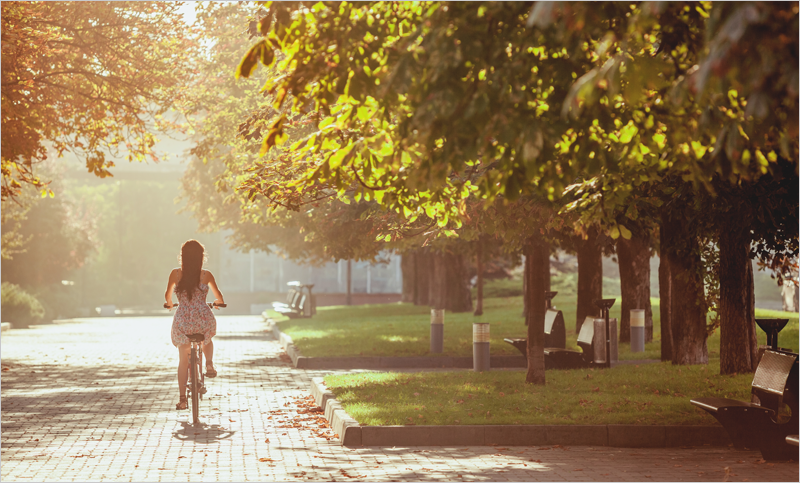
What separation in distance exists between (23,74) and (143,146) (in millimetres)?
3626

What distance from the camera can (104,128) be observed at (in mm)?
18266

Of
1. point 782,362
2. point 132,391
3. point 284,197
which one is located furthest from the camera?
point 132,391

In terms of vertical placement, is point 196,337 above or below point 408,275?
below

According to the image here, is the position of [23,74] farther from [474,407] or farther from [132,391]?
[474,407]

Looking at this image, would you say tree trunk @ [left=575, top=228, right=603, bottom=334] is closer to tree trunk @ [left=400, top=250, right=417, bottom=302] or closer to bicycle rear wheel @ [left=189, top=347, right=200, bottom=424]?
bicycle rear wheel @ [left=189, top=347, right=200, bottom=424]

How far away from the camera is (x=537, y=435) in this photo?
9.28 m

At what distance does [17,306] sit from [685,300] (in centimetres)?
2808

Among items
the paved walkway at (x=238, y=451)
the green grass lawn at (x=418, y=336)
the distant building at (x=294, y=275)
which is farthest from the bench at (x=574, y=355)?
the distant building at (x=294, y=275)

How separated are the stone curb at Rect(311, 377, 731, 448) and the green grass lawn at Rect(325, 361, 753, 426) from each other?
0.86 ft

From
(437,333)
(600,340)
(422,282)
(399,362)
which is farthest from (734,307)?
(422,282)

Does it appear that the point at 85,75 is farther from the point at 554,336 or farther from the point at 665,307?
the point at 665,307

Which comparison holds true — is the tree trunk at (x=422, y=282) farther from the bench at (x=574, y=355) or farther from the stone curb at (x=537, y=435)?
the stone curb at (x=537, y=435)

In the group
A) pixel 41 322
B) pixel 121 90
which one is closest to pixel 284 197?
pixel 121 90

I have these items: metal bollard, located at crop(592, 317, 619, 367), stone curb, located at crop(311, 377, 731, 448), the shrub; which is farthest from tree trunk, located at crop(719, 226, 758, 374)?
the shrub
